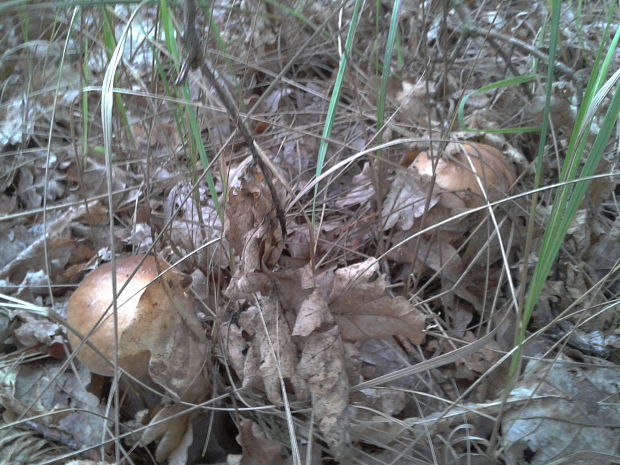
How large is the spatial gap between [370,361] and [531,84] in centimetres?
156

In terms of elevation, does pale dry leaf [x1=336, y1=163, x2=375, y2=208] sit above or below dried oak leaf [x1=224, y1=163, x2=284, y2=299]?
below

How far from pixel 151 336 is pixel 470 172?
1.15m

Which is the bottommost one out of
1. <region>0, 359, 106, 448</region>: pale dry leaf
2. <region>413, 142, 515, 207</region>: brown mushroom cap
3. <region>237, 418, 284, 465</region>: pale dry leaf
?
Answer: <region>0, 359, 106, 448</region>: pale dry leaf

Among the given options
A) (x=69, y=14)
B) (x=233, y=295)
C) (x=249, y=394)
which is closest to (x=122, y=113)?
(x=69, y=14)

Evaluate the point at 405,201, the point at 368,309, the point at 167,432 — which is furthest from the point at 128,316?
the point at 405,201

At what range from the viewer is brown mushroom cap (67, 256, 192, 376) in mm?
1343

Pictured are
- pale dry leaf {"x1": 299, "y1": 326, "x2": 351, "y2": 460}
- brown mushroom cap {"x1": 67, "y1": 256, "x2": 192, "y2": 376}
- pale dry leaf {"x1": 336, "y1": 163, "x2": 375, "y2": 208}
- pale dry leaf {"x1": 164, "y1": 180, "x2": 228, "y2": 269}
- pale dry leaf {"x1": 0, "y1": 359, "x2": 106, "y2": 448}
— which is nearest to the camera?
pale dry leaf {"x1": 299, "y1": 326, "x2": 351, "y2": 460}

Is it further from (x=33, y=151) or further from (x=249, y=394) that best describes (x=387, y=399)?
(x=33, y=151)

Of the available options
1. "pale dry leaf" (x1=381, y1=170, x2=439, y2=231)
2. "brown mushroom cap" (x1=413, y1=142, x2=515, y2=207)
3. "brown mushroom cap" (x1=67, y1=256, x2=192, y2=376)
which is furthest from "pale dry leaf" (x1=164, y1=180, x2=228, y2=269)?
"brown mushroom cap" (x1=413, y1=142, x2=515, y2=207)

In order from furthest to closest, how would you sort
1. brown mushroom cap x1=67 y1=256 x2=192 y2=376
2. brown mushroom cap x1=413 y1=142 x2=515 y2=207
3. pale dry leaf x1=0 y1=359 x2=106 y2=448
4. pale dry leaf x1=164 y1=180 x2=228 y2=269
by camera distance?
brown mushroom cap x1=413 y1=142 x2=515 y2=207, pale dry leaf x1=164 y1=180 x2=228 y2=269, pale dry leaf x1=0 y1=359 x2=106 y2=448, brown mushroom cap x1=67 y1=256 x2=192 y2=376

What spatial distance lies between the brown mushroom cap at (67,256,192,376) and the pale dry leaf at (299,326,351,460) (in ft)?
1.32

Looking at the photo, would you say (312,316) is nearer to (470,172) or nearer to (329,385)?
(329,385)

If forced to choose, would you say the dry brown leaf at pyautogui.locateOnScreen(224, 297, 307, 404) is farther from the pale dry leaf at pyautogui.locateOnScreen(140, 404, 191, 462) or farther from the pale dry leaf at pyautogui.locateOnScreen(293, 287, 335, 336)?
the pale dry leaf at pyautogui.locateOnScreen(140, 404, 191, 462)

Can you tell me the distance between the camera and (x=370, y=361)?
5.00ft
